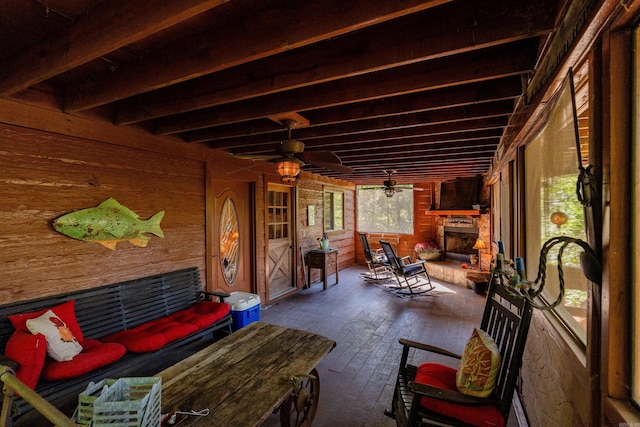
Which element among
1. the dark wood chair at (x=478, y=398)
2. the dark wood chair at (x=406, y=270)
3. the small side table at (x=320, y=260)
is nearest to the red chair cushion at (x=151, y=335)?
the dark wood chair at (x=478, y=398)

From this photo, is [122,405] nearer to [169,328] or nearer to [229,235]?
[169,328]

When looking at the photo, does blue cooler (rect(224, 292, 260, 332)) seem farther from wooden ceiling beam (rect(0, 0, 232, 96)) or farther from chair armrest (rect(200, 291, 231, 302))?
wooden ceiling beam (rect(0, 0, 232, 96))

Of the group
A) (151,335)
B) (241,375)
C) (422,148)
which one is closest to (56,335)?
(151,335)

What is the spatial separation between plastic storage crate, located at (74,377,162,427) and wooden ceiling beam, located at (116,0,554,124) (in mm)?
1783

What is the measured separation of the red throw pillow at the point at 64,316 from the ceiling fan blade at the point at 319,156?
7.72 feet

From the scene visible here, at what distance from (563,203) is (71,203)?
356cm

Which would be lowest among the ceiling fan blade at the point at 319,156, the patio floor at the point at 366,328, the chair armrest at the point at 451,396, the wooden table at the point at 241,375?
the patio floor at the point at 366,328

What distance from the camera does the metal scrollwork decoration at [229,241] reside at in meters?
4.15

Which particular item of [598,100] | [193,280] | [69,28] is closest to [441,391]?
[598,100]

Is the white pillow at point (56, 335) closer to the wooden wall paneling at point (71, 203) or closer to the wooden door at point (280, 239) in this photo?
the wooden wall paneling at point (71, 203)

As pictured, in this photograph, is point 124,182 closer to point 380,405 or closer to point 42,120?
point 42,120

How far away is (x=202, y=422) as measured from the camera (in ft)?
4.40

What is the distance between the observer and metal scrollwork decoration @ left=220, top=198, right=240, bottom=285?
4.15 m

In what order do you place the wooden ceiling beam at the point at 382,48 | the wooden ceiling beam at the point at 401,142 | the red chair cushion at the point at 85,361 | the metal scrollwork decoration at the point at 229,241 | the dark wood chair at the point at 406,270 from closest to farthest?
1. the wooden ceiling beam at the point at 382,48
2. the red chair cushion at the point at 85,361
3. the wooden ceiling beam at the point at 401,142
4. the metal scrollwork decoration at the point at 229,241
5. the dark wood chair at the point at 406,270
